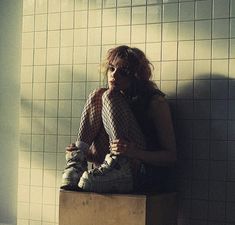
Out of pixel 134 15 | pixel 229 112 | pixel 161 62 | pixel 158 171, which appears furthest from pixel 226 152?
pixel 134 15

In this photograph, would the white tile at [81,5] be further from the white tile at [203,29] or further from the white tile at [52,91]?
the white tile at [203,29]

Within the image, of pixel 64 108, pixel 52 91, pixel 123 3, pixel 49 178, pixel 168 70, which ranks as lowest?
pixel 49 178

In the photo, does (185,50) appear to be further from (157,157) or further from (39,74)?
(39,74)

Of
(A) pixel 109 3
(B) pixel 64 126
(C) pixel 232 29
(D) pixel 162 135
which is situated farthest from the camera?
(B) pixel 64 126

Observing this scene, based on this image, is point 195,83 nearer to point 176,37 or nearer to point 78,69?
point 176,37

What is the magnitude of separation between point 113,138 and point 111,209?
0.40 metres

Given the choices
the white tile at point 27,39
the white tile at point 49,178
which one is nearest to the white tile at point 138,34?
the white tile at point 27,39

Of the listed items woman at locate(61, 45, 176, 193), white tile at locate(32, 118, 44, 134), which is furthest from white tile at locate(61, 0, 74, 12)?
white tile at locate(32, 118, 44, 134)

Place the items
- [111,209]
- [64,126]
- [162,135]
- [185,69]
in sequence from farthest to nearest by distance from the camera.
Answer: [64,126] → [185,69] → [162,135] → [111,209]

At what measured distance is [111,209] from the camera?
267 centimetres

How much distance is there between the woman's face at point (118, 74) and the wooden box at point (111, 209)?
2.21 feet

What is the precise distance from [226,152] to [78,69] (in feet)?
3.86

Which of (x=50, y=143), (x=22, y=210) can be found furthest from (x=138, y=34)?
Result: (x=22, y=210)

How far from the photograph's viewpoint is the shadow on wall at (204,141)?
9.94 ft
